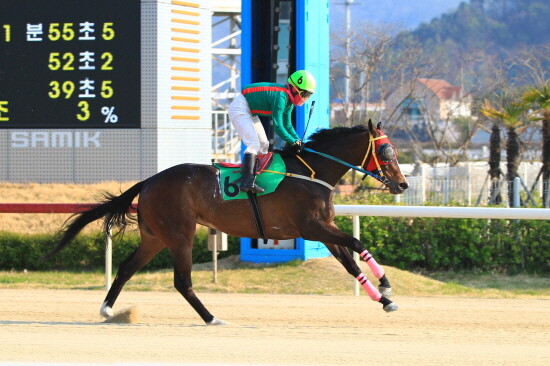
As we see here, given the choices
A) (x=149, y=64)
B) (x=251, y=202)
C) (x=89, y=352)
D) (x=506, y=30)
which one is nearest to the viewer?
(x=89, y=352)

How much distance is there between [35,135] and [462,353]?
9580 millimetres

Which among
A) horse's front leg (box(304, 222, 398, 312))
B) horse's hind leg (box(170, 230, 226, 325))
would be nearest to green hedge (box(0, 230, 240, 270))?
horse's hind leg (box(170, 230, 226, 325))

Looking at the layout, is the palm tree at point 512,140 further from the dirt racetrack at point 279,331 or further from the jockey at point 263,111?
the jockey at point 263,111

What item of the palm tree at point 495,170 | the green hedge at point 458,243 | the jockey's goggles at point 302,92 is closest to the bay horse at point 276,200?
the jockey's goggles at point 302,92

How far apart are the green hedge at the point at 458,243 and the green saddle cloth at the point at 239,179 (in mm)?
4427

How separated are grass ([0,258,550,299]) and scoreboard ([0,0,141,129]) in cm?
241

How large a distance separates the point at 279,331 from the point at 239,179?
129 centimetres

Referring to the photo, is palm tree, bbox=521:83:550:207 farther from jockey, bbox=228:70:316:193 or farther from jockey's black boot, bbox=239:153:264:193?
jockey's black boot, bbox=239:153:264:193

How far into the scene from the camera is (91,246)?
12156 mm

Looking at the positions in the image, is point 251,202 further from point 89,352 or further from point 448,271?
point 448,271

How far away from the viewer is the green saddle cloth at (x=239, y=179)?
751cm

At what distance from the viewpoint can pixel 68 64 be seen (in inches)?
518

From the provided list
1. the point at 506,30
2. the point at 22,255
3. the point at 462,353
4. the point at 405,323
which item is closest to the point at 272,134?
the point at 22,255

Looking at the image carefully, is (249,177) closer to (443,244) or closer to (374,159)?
(374,159)
